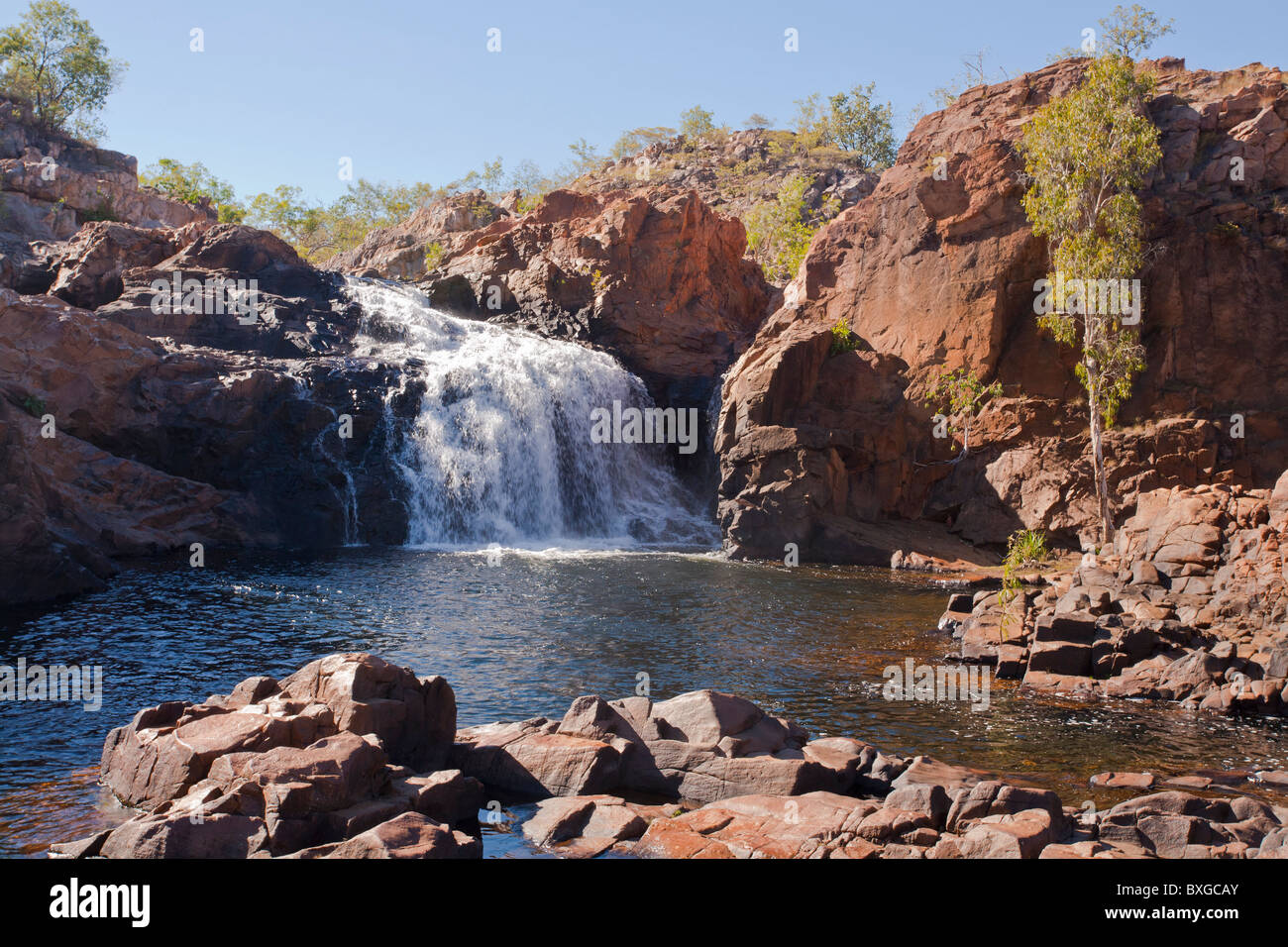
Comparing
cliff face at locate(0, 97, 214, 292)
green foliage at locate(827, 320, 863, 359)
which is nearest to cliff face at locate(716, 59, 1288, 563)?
green foliage at locate(827, 320, 863, 359)

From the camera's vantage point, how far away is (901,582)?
2606cm

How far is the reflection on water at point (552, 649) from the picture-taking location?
12406mm

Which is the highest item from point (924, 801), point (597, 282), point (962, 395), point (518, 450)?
point (597, 282)

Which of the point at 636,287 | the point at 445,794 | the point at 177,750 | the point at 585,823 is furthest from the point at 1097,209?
the point at 177,750

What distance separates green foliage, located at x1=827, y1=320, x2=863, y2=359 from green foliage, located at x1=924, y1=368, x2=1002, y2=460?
10.4 feet

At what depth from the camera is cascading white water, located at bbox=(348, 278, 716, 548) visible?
3238 centimetres

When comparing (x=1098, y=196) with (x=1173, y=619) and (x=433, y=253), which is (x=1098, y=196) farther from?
(x=433, y=253)

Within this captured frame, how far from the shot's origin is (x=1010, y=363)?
3128cm

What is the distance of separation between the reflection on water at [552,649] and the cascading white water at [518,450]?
533 cm

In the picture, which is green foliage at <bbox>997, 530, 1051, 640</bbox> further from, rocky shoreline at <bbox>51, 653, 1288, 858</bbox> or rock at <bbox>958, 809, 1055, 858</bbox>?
rock at <bbox>958, 809, 1055, 858</bbox>

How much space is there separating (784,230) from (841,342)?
2432cm

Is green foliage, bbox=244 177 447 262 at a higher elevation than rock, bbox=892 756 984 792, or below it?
higher
